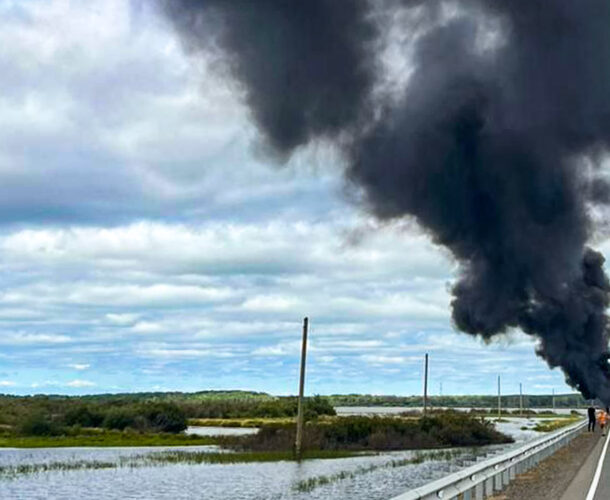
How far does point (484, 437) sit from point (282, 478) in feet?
119

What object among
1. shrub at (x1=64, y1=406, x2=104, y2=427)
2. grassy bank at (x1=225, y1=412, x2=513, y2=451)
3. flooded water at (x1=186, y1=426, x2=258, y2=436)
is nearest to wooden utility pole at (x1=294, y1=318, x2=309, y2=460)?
grassy bank at (x1=225, y1=412, x2=513, y2=451)

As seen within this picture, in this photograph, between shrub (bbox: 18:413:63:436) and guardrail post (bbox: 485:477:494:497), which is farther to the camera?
shrub (bbox: 18:413:63:436)

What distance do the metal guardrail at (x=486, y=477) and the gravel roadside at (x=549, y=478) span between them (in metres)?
0.26

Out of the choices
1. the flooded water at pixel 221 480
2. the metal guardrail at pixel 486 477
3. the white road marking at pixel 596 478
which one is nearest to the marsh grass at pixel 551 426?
the flooded water at pixel 221 480

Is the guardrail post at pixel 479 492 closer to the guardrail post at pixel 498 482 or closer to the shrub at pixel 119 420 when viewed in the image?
the guardrail post at pixel 498 482

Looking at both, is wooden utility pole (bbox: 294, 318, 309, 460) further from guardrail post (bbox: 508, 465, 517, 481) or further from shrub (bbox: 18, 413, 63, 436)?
guardrail post (bbox: 508, 465, 517, 481)

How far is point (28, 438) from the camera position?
6875 cm

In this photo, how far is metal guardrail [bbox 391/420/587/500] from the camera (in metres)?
14.4

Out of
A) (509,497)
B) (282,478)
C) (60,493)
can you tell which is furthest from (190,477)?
(509,497)

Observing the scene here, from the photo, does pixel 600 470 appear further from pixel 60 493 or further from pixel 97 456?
pixel 97 456

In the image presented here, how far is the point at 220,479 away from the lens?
127 feet

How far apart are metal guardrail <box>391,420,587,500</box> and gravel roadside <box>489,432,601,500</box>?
0.85 ft

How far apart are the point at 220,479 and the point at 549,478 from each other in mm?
17703

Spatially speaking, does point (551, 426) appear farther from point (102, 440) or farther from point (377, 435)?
point (102, 440)
